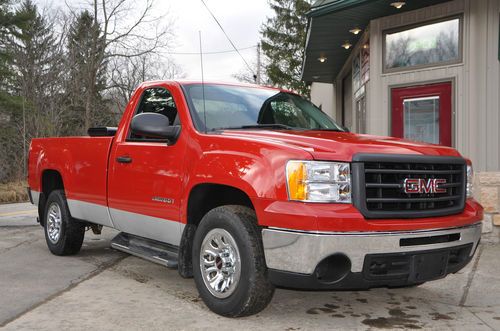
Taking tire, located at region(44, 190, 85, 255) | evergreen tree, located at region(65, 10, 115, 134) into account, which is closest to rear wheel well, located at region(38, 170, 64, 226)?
tire, located at region(44, 190, 85, 255)

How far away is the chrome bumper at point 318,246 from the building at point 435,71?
185 inches

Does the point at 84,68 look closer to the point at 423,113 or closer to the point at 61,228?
the point at 423,113

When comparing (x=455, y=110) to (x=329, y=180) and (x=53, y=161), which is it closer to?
(x=329, y=180)

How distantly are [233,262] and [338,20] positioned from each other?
647 cm

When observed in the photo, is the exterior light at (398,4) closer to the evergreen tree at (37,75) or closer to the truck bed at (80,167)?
→ the truck bed at (80,167)

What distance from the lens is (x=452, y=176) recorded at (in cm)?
430

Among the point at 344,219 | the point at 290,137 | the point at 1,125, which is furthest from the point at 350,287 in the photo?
the point at 1,125

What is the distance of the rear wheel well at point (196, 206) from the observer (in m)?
4.51

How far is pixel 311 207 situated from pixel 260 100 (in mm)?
1954

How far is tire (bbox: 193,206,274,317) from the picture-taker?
3.87 m

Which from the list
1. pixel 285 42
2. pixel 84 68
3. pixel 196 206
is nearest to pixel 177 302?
pixel 196 206

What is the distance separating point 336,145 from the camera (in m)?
3.80

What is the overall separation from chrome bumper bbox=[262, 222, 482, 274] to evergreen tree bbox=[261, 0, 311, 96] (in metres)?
34.5

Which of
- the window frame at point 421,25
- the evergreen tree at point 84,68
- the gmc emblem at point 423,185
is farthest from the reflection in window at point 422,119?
the evergreen tree at point 84,68
